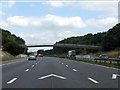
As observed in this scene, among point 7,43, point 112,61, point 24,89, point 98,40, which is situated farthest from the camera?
point 98,40

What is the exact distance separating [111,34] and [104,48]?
786 cm

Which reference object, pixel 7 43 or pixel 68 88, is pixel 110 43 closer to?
pixel 7 43

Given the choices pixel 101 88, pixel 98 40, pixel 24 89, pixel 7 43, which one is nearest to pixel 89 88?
pixel 101 88

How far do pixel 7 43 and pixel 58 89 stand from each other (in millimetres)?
112403

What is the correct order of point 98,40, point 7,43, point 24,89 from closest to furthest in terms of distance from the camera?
point 24,89
point 7,43
point 98,40

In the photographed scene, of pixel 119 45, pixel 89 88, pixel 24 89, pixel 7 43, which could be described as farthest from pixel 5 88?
pixel 119 45

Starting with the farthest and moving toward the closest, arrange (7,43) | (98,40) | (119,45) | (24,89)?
(98,40) < (119,45) < (7,43) < (24,89)

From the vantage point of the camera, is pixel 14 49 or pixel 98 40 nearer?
pixel 14 49

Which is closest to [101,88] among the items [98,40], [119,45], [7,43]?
[7,43]

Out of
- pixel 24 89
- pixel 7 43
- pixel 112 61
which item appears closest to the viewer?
pixel 24 89

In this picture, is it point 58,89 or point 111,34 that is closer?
point 58,89

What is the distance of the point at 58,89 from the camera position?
45.7 ft

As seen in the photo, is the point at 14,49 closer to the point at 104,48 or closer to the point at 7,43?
the point at 7,43

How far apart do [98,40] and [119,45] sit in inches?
1583
